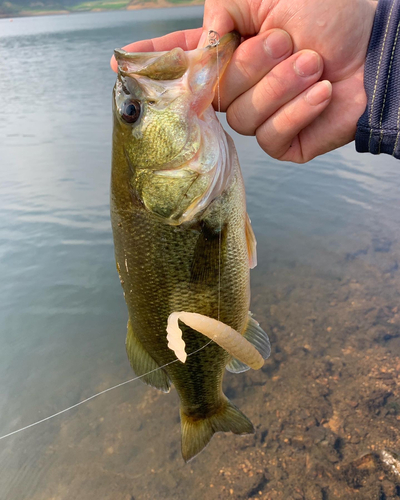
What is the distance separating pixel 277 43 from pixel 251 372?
12.3ft

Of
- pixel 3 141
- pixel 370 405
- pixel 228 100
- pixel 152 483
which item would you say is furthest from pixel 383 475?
pixel 3 141

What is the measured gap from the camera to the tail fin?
231 centimetres

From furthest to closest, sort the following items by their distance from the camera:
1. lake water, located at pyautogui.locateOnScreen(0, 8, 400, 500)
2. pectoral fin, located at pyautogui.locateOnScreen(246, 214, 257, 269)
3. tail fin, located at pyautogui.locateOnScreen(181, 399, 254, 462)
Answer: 1. lake water, located at pyautogui.locateOnScreen(0, 8, 400, 500)
2. tail fin, located at pyautogui.locateOnScreen(181, 399, 254, 462)
3. pectoral fin, located at pyautogui.locateOnScreen(246, 214, 257, 269)

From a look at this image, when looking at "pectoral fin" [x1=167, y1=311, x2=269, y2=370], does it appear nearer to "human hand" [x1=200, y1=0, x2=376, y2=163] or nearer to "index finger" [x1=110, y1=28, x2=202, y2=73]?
"human hand" [x1=200, y1=0, x2=376, y2=163]

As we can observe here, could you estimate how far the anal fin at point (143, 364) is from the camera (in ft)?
7.05

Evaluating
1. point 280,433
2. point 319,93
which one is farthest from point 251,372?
point 319,93

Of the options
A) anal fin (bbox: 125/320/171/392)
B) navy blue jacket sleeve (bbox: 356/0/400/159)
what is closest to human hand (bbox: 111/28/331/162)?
navy blue jacket sleeve (bbox: 356/0/400/159)

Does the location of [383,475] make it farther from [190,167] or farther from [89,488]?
[190,167]

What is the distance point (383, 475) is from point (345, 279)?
297 cm

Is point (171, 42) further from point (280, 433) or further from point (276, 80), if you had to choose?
point (280, 433)

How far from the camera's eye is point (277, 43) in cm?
186

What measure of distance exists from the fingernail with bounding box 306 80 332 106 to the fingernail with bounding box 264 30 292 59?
0.24m

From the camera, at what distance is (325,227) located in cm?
698

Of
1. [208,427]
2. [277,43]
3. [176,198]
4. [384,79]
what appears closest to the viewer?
[176,198]
